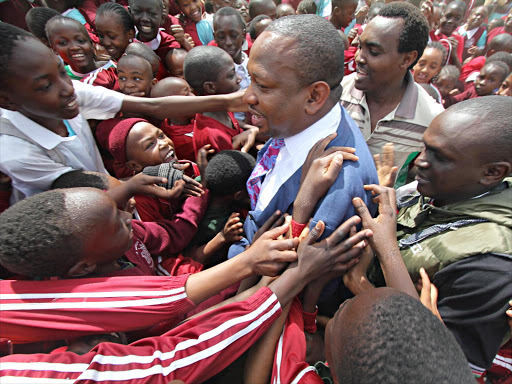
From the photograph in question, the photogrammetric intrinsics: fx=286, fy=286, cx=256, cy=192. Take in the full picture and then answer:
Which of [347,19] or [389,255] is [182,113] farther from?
[347,19]

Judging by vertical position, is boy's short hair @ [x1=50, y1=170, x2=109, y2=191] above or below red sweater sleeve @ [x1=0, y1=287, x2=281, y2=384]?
above

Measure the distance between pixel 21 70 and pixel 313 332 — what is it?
2.07 m

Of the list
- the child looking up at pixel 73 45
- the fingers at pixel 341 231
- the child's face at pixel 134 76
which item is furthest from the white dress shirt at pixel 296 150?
A: the child looking up at pixel 73 45

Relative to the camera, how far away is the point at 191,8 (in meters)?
4.87

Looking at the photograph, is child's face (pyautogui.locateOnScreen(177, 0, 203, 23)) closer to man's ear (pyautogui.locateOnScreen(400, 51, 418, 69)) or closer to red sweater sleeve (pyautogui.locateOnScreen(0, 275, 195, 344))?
man's ear (pyautogui.locateOnScreen(400, 51, 418, 69))

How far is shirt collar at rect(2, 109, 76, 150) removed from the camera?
165cm

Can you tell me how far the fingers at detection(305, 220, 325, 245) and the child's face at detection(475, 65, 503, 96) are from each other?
516cm

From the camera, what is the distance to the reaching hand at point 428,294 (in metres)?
1.17

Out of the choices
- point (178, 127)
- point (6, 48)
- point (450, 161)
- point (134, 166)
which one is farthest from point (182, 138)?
point (450, 161)

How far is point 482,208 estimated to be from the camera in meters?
1.24

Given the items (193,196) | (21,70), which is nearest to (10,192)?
(21,70)

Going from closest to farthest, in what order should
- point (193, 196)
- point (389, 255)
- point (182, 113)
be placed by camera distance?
1. point (389, 255)
2. point (193, 196)
3. point (182, 113)

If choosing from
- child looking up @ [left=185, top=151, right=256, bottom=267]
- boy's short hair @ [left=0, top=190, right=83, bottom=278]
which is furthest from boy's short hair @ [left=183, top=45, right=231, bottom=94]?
boy's short hair @ [left=0, top=190, right=83, bottom=278]

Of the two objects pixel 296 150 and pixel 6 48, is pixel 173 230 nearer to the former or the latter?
pixel 296 150
